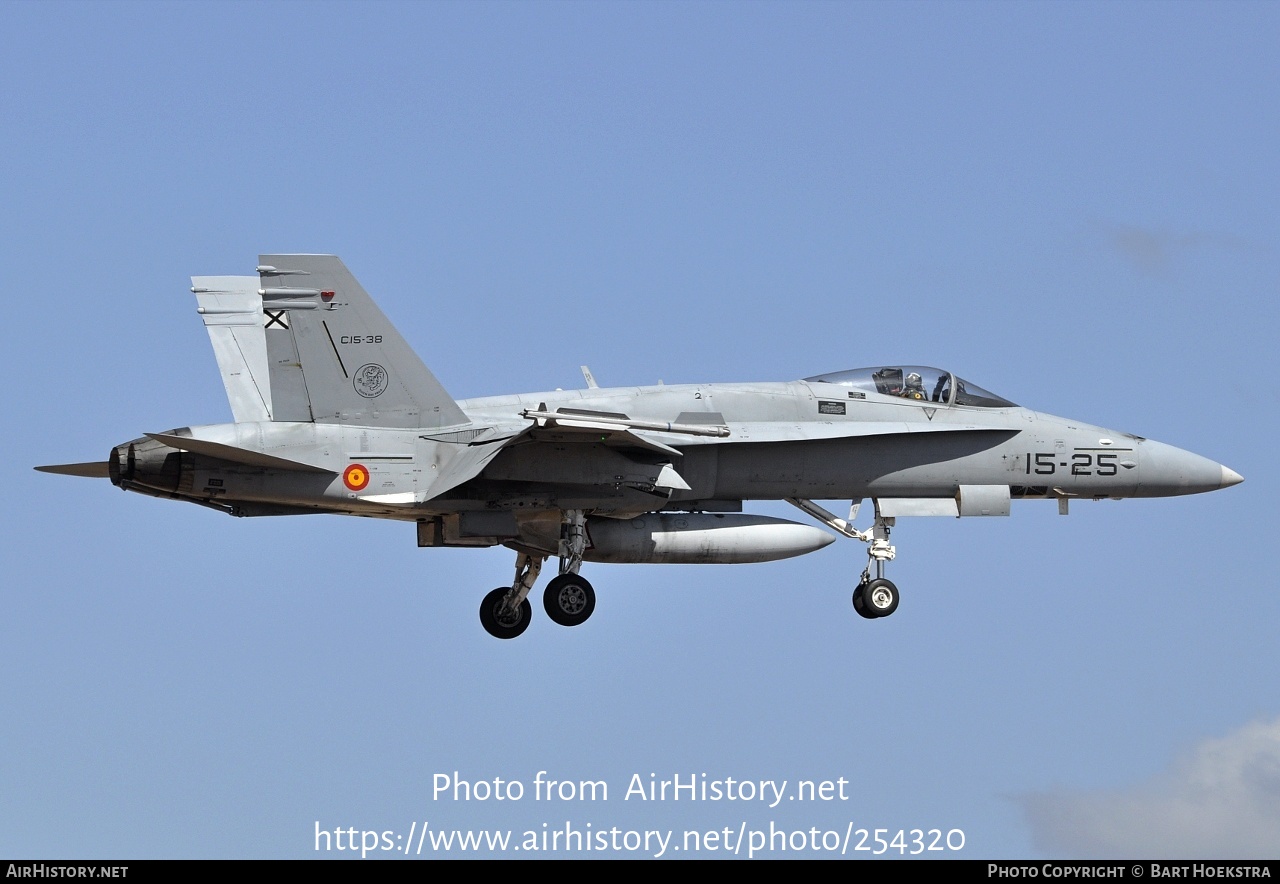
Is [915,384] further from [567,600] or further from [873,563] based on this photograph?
[567,600]

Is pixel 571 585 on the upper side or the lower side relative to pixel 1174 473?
lower

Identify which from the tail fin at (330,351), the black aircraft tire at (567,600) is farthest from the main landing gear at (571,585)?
the tail fin at (330,351)

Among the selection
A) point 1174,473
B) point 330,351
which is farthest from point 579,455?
point 1174,473

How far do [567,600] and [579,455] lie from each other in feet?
7.02

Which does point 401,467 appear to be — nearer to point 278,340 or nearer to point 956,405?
point 278,340

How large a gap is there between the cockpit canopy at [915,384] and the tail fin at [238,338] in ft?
23.6

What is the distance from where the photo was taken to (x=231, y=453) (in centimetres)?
2381

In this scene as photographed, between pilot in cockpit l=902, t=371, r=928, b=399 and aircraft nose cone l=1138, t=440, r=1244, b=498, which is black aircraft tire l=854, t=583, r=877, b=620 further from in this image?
aircraft nose cone l=1138, t=440, r=1244, b=498

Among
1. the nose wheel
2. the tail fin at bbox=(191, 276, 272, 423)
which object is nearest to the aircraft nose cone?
the nose wheel

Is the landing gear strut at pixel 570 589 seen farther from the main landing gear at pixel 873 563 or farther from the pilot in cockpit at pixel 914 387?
the pilot in cockpit at pixel 914 387

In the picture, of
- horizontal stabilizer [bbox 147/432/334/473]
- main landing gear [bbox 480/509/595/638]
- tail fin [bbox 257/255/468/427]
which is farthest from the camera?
main landing gear [bbox 480/509/595/638]

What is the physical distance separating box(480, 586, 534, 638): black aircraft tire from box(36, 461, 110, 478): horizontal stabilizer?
5.34m

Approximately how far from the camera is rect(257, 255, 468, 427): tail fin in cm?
2467
